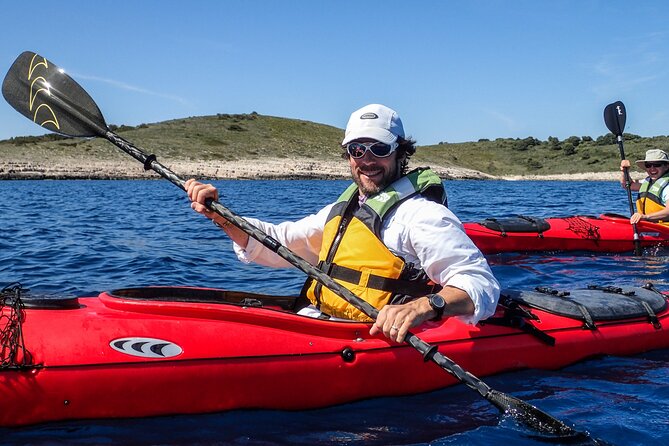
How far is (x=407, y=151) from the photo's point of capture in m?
3.99

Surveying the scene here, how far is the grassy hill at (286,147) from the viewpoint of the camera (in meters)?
41.9

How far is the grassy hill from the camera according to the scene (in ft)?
137

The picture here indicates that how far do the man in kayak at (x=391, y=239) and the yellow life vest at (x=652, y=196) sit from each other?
6.87m

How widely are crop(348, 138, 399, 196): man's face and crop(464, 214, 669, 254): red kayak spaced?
536cm

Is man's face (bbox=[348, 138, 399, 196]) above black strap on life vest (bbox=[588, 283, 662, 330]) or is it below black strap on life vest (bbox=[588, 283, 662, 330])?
above

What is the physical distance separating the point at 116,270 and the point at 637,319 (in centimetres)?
562

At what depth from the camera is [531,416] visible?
337 centimetres

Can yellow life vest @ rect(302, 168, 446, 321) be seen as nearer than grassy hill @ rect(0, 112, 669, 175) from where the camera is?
Yes

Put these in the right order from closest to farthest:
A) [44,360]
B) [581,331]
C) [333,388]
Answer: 1. [44,360]
2. [333,388]
3. [581,331]

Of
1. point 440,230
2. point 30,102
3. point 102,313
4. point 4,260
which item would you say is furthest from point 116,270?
point 440,230

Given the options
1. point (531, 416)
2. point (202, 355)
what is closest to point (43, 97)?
point (202, 355)

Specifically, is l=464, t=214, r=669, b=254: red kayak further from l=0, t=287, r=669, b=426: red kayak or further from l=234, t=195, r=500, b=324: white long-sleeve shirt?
l=234, t=195, r=500, b=324: white long-sleeve shirt

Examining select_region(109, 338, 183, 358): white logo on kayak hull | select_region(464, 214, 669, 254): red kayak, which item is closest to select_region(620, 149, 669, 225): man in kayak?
select_region(464, 214, 669, 254): red kayak

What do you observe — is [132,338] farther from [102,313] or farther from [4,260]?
[4,260]
